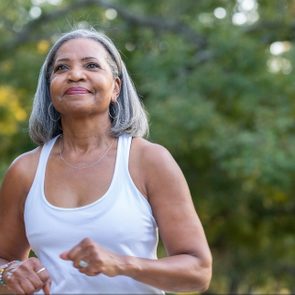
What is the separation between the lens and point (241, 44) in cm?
849

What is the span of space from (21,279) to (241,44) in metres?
6.51

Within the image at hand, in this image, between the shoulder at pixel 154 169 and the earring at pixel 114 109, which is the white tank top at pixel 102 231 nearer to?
the shoulder at pixel 154 169

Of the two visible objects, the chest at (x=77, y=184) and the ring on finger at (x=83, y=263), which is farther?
the chest at (x=77, y=184)

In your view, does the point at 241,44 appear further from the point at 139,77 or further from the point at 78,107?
the point at 78,107

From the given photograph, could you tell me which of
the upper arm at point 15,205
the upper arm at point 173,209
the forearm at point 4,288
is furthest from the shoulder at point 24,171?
the upper arm at point 173,209

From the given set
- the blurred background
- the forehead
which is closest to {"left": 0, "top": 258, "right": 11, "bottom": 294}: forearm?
the forehead

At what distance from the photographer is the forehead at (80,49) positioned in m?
2.40

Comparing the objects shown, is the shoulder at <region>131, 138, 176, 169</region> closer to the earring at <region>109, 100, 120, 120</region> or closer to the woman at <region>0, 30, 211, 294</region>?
the woman at <region>0, 30, 211, 294</region>

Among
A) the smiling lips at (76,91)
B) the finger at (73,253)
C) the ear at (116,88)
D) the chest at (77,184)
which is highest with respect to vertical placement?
the smiling lips at (76,91)

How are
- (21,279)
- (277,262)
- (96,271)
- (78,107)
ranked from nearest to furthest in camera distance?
(96,271) < (21,279) < (78,107) < (277,262)

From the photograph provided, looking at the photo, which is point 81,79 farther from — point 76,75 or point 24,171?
point 24,171

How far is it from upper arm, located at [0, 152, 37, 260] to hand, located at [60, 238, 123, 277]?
1.54 ft

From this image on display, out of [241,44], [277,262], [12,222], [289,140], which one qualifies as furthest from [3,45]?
[12,222]

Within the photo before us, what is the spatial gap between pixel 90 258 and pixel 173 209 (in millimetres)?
343
